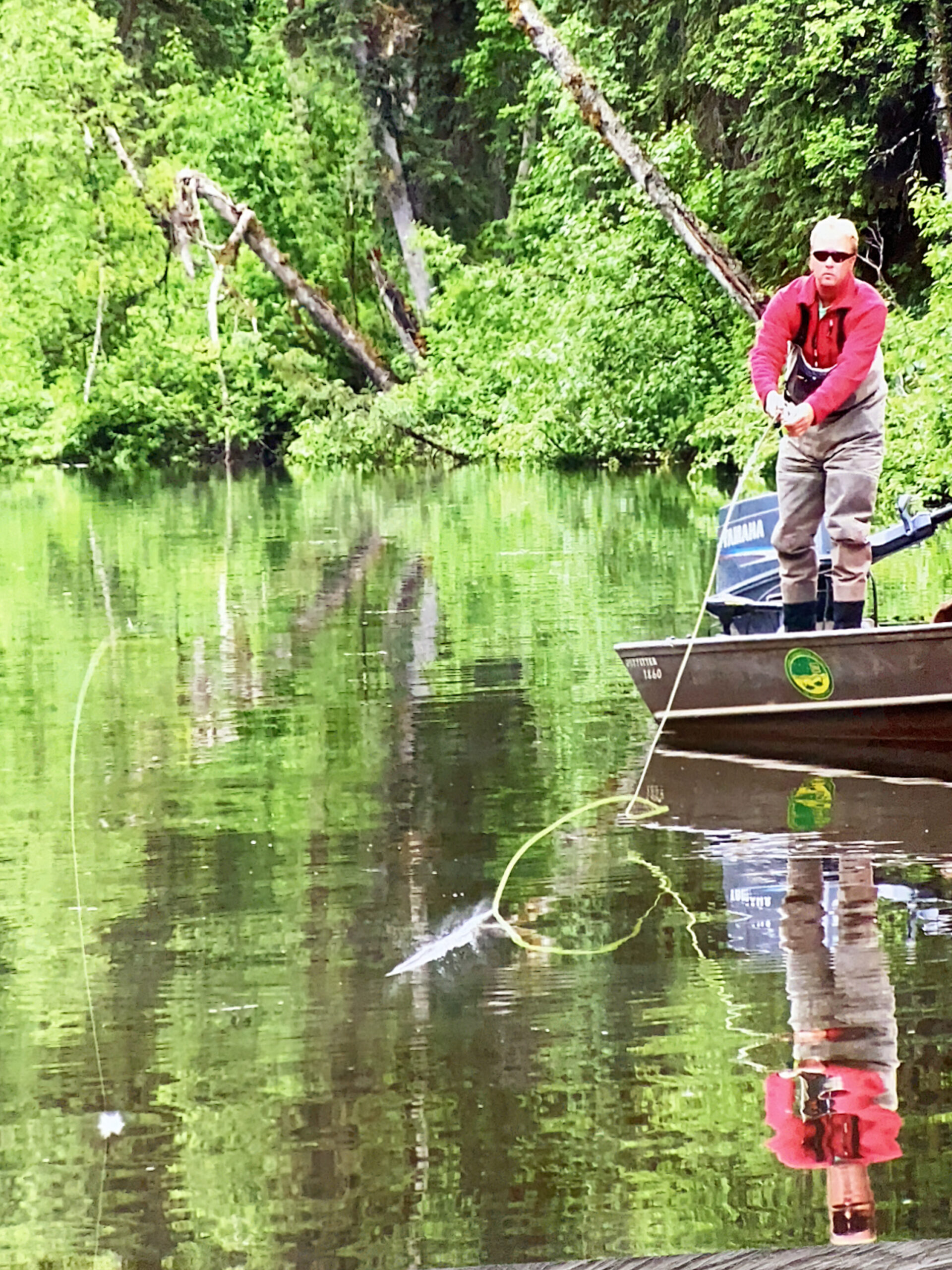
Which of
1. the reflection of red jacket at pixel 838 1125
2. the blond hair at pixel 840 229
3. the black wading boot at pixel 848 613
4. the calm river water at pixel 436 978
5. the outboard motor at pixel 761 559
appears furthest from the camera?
the outboard motor at pixel 761 559

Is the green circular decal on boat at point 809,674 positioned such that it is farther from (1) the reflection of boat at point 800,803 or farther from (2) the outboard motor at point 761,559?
(2) the outboard motor at point 761,559

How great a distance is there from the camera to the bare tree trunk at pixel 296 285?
37.5 m

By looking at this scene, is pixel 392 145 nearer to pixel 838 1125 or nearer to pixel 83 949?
pixel 83 949

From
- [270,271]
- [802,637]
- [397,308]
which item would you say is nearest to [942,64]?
[397,308]

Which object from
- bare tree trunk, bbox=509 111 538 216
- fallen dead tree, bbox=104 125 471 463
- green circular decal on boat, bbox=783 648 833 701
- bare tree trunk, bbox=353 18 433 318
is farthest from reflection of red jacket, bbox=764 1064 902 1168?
bare tree trunk, bbox=509 111 538 216

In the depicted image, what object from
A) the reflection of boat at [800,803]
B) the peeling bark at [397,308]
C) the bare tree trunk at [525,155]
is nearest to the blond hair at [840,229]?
the reflection of boat at [800,803]

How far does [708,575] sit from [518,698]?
17.0ft

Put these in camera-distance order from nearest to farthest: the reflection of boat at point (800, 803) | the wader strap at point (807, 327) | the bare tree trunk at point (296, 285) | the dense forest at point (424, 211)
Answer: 1. the reflection of boat at point (800, 803)
2. the wader strap at point (807, 327)
3. the dense forest at point (424, 211)
4. the bare tree trunk at point (296, 285)

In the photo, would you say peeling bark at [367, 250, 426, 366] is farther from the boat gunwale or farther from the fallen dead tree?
the boat gunwale

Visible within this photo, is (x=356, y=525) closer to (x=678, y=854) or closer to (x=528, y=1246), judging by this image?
(x=678, y=854)

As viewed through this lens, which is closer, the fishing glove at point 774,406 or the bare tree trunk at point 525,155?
the fishing glove at point 774,406

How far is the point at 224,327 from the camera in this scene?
40.7 metres

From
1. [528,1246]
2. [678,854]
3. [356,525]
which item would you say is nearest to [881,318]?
[678,854]

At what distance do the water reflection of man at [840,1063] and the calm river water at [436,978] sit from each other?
0.5 inches
